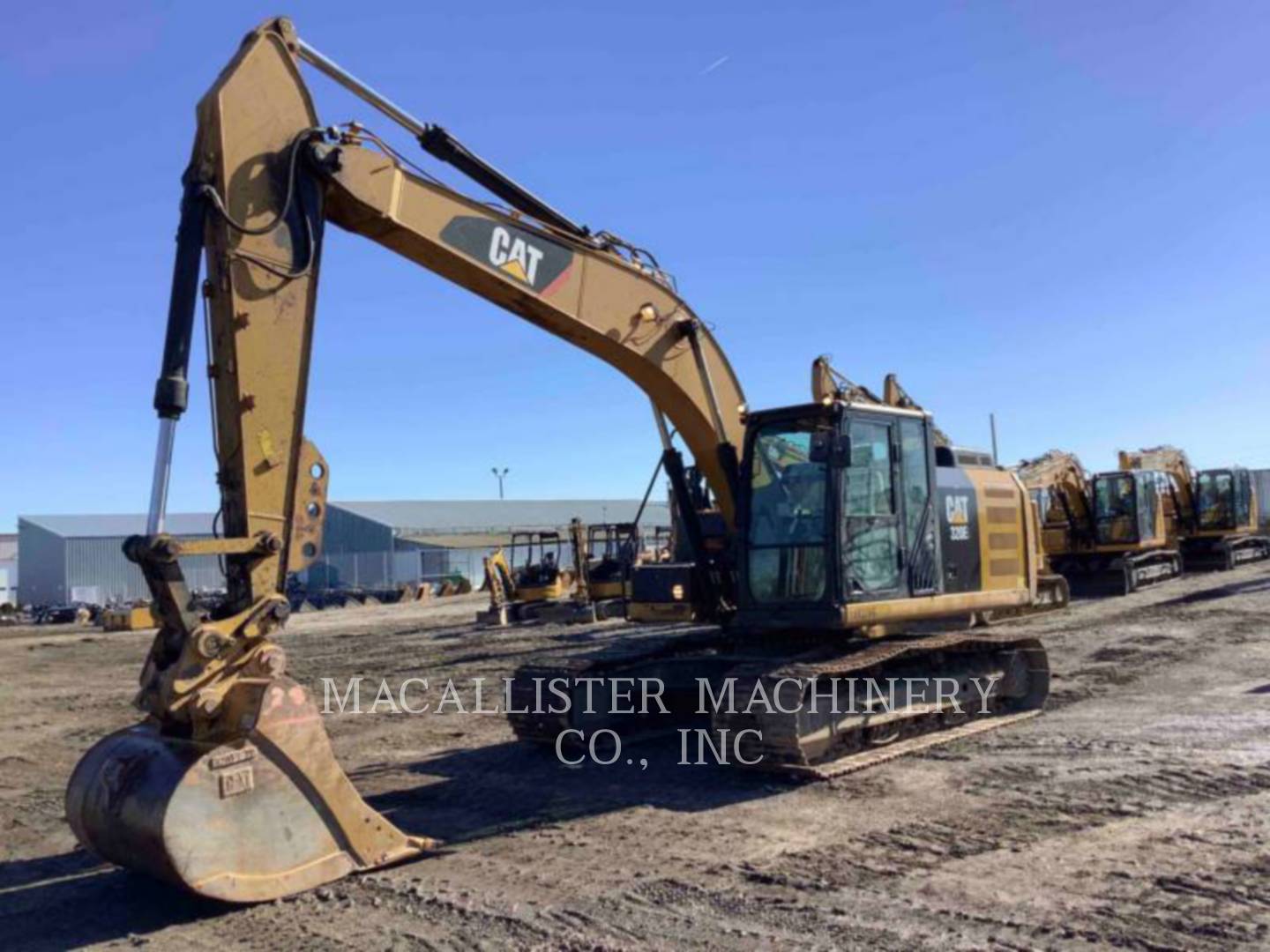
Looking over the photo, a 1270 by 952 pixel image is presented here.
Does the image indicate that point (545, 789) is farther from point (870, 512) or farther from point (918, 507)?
point (918, 507)

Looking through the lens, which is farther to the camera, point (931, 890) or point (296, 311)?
point (296, 311)

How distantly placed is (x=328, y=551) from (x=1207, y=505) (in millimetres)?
48843

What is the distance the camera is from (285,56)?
Result: 6730 millimetres

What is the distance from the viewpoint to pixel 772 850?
22.5 feet

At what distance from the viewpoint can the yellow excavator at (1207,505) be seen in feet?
98.3

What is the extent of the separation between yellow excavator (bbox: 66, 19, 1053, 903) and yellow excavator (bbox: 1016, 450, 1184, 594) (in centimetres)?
1551

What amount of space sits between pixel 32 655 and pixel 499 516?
4995cm

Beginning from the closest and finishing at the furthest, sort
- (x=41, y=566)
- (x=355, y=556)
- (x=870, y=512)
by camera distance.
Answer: (x=870, y=512) → (x=355, y=556) → (x=41, y=566)

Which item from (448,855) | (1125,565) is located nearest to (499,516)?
(1125,565)

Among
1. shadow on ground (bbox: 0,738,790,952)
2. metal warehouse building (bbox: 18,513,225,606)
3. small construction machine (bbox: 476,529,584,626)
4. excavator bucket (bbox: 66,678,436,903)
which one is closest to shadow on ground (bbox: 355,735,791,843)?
shadow on ground (bbox: 0,738,790,952)

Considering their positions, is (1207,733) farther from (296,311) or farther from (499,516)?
(499,516)

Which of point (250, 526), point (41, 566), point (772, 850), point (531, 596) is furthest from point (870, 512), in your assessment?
point (41, 566)

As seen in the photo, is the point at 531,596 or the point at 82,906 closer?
the point at 82,906

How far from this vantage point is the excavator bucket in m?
5.74
